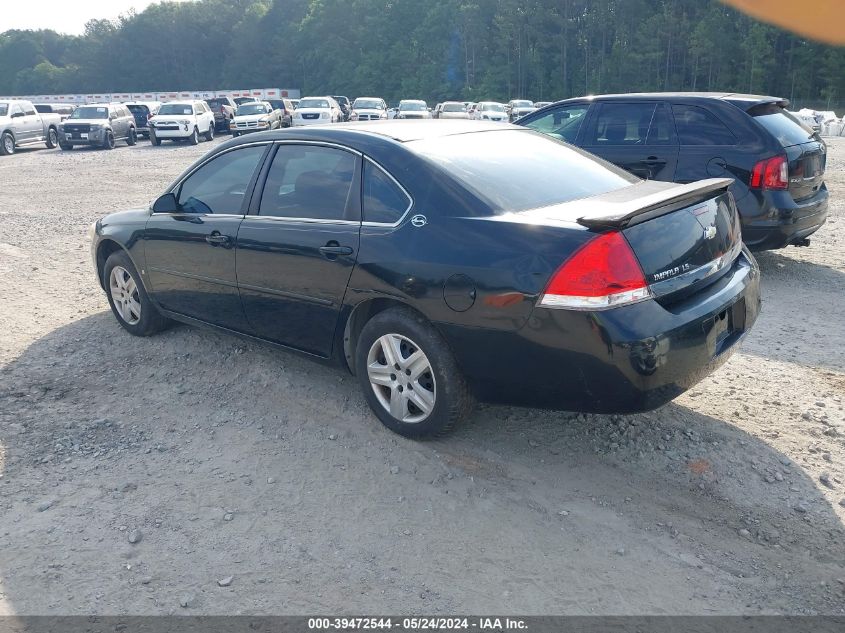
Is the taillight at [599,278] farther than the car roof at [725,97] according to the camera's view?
No

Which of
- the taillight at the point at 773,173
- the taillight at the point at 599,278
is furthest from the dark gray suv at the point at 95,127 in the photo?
the taillight at the point at 599,278

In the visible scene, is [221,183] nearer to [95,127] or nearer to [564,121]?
[564,121]

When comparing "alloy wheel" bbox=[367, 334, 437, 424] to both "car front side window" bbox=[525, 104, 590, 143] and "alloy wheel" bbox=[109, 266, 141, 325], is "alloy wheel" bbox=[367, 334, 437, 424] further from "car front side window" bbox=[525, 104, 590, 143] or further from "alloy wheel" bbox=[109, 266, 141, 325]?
"car front side window" bbox=[525, 104, 590, 143]

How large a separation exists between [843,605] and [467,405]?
183cm

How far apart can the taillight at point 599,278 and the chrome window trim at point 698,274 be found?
4.8 inches

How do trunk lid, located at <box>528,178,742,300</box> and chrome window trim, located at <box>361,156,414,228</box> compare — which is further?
chrome window trim, located at <box>361,156,414,228</box>

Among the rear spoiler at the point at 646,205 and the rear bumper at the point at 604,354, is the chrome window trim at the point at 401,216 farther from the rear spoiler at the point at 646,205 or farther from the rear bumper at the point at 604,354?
the rear spoiler at the point at 646,205

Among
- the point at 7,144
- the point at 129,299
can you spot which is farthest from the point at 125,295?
the point at 7,144

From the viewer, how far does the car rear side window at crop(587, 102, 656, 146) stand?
769cm

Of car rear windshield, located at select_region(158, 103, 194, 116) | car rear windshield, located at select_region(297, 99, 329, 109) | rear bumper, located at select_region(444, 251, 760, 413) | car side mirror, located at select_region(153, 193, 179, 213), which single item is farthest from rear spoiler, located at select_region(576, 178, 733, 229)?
car rear windshield, located at select_region(297, 99, 329, 109)

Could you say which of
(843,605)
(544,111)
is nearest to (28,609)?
(843,605)

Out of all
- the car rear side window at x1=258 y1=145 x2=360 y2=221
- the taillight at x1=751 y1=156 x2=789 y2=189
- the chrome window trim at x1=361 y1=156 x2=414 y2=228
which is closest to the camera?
the chrome window trim at x1=361 y1=156 x2=414 y2=228

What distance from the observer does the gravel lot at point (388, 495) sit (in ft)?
9.47

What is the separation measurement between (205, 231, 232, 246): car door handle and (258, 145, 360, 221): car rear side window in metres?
0.31
